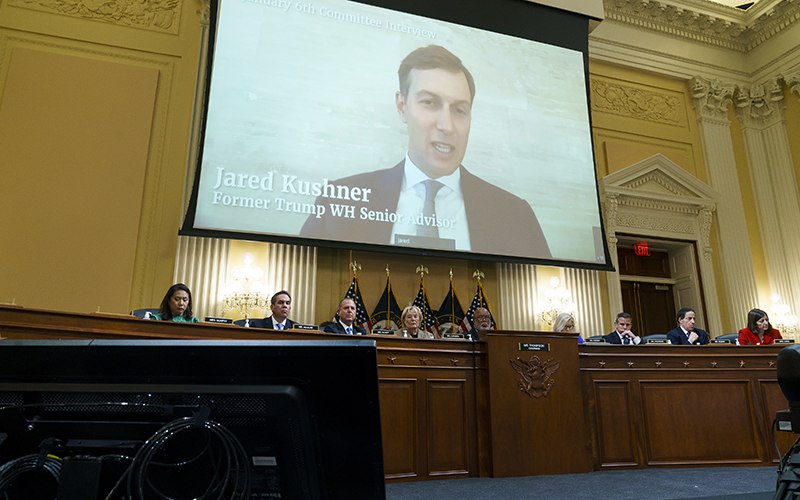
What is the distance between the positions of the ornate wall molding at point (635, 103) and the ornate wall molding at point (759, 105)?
114cm

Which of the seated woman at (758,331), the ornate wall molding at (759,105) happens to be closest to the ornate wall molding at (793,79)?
the ornate wall molding at (759,105)

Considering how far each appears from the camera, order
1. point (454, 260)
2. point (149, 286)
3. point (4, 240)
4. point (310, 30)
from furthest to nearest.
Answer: point (454, 260)
point (310, 30)
point (149, 286)
point (4, 240)

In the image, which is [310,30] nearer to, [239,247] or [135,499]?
[239,247]

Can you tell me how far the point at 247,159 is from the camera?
18.4 feet

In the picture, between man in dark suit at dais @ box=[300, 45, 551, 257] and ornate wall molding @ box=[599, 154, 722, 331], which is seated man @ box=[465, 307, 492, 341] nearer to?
man in dark suit at dais @ box=[300, 45, 551, 257]

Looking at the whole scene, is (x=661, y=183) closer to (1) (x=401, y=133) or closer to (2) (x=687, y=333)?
(2) (x=687, y=333)

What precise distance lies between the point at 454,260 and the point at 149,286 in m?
3.58

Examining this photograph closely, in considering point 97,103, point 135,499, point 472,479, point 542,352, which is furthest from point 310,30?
point 135,499

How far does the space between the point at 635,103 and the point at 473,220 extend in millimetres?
4235

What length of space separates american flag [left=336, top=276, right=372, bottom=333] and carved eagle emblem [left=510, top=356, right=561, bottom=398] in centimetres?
237

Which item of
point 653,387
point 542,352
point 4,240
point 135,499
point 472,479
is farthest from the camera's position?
point 4,240

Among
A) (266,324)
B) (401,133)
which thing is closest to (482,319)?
(401,133)

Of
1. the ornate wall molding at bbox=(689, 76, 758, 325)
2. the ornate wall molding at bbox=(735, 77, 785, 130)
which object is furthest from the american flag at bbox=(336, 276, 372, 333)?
the ornate wall molding at bbox=(735, 77, 785, 130)

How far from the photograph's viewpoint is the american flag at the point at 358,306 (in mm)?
6052
